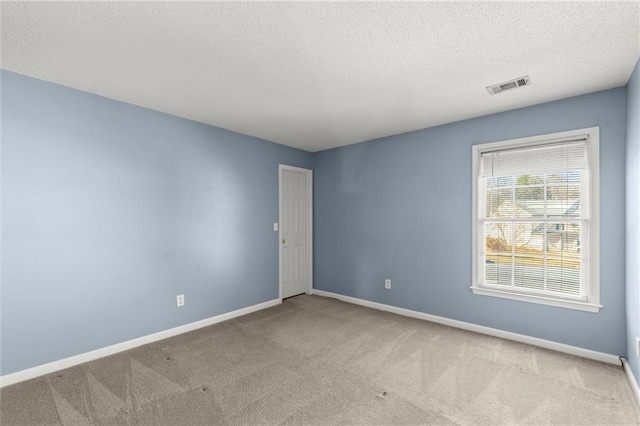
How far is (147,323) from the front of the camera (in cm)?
316

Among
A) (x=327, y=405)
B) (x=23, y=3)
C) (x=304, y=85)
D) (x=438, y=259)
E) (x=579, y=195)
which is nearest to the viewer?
(x=23, y=3)

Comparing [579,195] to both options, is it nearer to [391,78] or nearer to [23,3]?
[391,78]

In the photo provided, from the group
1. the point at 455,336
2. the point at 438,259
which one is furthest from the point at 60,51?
the point at 455,336

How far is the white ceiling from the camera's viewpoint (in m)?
1.70

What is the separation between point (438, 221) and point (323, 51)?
2540mm

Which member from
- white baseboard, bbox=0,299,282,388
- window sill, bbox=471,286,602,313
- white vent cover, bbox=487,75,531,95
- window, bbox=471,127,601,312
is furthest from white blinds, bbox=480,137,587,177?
white baseboard, bbox=0,299,282,388

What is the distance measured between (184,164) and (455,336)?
3.66 m

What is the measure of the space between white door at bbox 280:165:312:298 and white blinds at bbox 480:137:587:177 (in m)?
2.79

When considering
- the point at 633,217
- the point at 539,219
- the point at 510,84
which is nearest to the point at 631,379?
the point at 633,217

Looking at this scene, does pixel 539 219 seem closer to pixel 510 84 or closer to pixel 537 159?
pixel 537 159

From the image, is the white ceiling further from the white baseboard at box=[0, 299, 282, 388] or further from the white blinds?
the white baseboard at box=[0, 299, 282, 388]

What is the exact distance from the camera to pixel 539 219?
10.2 feet

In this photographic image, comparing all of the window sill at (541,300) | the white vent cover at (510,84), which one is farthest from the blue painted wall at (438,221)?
the white vent cover at (510,84)

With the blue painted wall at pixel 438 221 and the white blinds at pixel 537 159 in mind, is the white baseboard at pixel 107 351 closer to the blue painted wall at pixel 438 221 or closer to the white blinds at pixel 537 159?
the blue painted wall at pixel 438 221
